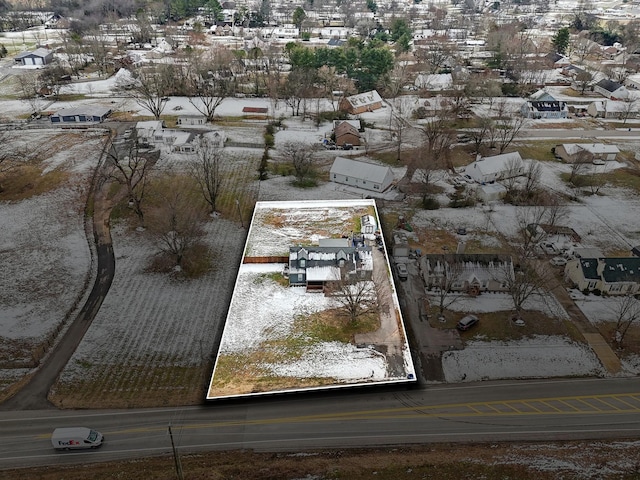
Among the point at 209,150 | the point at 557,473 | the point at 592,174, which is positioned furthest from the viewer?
the point at 209,150

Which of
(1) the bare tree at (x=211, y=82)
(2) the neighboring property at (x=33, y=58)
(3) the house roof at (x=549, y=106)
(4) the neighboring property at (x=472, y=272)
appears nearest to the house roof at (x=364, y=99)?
(1) the bare tree at (x=211, y=82)

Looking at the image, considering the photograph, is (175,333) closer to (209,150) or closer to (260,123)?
(209,150)

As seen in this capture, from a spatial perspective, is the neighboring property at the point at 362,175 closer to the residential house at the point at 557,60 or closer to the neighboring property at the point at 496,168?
the neighboring property at the point at 496,168

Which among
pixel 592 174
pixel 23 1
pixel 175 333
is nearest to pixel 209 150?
pixel 175 333

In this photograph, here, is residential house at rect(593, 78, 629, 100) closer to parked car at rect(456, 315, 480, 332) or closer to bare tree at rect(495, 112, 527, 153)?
bare tree at rect(495, 112, 527, 153)

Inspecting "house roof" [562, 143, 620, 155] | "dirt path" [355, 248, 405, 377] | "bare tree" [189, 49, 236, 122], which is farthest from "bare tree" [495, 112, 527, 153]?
"bare tree" [189, 49, 236, 122]

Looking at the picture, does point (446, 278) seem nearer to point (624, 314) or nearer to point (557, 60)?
point (624, 314)
